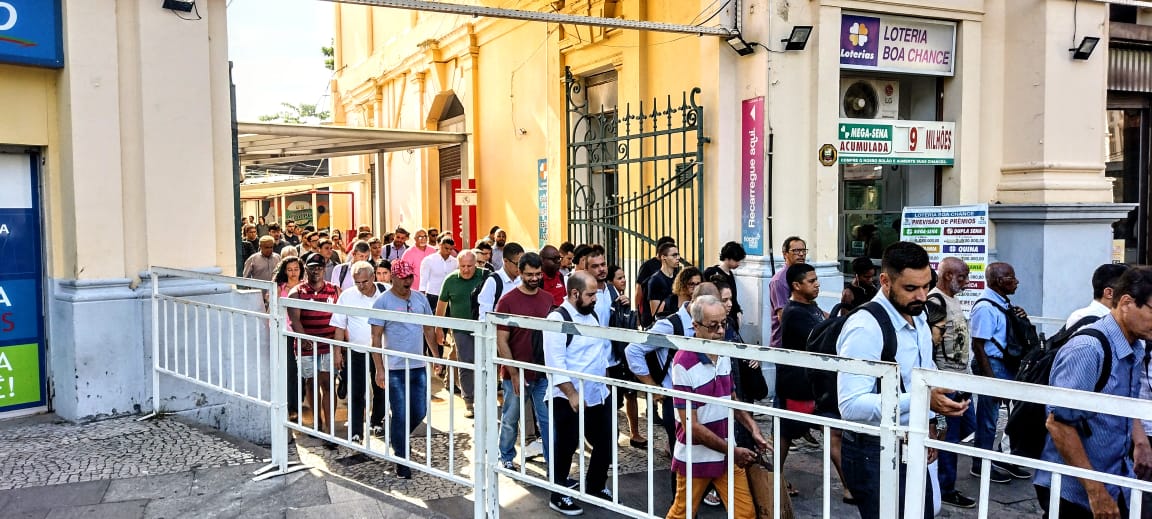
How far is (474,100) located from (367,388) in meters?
11.9

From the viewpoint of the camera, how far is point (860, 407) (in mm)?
3420

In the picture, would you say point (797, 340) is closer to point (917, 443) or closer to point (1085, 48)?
point (917, 443)

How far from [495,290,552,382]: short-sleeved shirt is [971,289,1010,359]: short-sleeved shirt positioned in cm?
317

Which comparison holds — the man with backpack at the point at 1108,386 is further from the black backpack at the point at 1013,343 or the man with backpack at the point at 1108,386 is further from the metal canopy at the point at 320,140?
the metal canopy at the point at 320,140

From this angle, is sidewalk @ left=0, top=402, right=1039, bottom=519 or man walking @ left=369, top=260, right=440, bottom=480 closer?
sidewalk @ left=0, top=402, right=1039, bottom=519

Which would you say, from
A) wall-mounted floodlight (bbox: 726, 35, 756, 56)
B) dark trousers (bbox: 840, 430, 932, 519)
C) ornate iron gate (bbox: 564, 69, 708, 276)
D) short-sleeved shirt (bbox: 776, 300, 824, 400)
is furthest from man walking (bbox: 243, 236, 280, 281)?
dark trousers (bbox: 840, 430, 932, 519)

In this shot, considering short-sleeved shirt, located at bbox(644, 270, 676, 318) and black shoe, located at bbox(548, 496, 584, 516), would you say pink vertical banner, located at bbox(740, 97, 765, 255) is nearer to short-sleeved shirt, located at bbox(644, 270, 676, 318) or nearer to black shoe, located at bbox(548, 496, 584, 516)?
short-sleeved shirt, located at bbox(644, 270, 676, 318)

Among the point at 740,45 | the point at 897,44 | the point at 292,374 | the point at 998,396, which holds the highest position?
the point at 897,44

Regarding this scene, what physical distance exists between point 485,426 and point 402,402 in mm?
1990

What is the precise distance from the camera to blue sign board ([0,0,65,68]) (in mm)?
6512

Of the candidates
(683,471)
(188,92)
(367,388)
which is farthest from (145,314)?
(683,471)

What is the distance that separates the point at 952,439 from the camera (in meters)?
6.17

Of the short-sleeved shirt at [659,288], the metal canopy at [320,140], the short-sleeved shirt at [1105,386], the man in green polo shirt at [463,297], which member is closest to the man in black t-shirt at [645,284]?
the short-sleeved shirt at [659,288]

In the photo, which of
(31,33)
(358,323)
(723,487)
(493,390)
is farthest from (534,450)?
(31,33)
